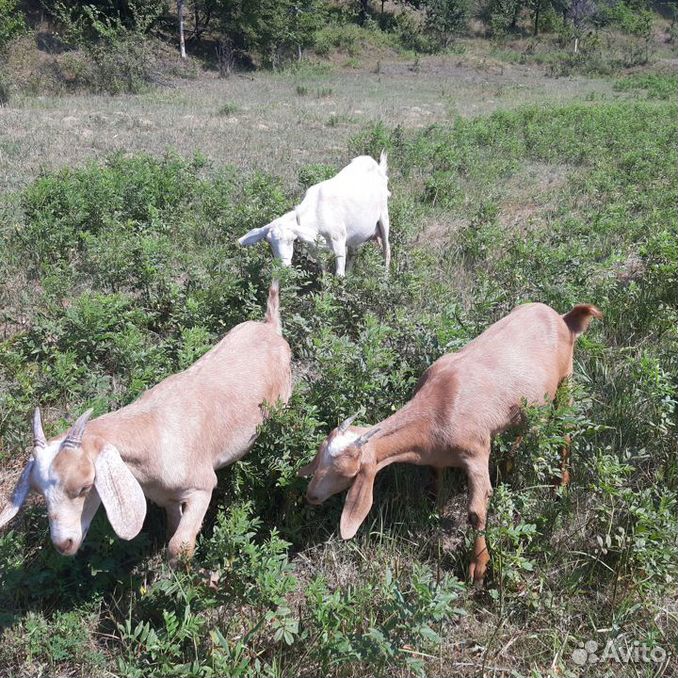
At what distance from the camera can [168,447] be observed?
316 cm

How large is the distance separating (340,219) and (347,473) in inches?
152

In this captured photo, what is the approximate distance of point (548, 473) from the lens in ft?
12.3

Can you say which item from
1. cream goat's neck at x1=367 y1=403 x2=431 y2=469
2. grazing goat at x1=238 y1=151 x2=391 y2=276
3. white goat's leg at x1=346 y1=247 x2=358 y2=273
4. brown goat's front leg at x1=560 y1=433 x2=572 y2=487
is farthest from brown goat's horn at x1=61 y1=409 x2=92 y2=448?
white goat's leg at x1=346 y1=247 x2=358 y2=273

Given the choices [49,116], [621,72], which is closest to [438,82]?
[621,72]

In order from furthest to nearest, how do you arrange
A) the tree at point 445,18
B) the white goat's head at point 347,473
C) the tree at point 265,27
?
the tree at point 445,18 → the tree at point 265,27 → the white goat's head at point 347,473

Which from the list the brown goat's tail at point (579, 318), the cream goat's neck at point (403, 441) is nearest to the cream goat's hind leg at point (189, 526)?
the cream goat's neck at point (403, 441)

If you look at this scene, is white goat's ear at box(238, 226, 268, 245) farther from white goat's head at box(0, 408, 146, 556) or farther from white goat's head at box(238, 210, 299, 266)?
white goat's head at box(0, 408, 146, 556)

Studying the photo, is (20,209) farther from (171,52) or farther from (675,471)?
(171,52)

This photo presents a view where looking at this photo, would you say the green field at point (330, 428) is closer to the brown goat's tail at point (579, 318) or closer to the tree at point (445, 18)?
the brown goat's tail at point (579, 318)

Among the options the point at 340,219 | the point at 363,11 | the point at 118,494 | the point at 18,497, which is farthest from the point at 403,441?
the point at 363,11

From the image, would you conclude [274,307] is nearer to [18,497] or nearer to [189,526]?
[189,526]

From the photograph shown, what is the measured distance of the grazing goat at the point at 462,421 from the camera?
3.09 metres

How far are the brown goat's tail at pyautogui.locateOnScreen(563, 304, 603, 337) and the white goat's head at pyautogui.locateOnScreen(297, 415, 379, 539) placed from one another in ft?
5.59

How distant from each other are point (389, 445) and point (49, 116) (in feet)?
47.8
